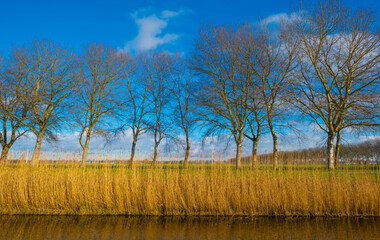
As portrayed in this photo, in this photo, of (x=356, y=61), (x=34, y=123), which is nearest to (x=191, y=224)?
(x=356, y=61)

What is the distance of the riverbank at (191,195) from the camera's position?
909cm

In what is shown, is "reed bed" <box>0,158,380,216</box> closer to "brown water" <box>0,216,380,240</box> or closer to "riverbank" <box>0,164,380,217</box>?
"riverbank" <box>0,164,380,217</box>

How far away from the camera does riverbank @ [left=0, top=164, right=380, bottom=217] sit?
9.09 meters

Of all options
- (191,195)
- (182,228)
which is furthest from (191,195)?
(182,228)

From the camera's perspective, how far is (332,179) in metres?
9.52

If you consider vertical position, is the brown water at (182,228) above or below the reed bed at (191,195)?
below

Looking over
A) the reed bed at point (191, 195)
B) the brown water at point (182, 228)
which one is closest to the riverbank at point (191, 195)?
the reed bed at point (191, 195)

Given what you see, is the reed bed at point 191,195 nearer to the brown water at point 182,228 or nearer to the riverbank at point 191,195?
the riverbank at point 191,195

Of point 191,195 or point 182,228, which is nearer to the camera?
point 182,228

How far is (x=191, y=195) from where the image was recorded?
9055 millimetres

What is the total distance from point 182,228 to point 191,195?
4.69 feet

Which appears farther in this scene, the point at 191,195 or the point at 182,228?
the point at 191,195

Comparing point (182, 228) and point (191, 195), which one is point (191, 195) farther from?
point (182, 228)

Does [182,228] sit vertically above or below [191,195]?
below
